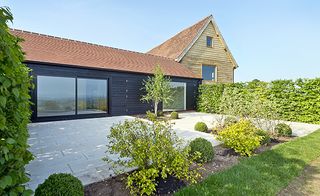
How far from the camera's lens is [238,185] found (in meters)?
3.12

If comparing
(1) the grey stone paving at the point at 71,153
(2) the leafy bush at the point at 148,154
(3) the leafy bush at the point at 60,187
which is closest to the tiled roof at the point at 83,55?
(1) the grey stone paving at the point at 71,153

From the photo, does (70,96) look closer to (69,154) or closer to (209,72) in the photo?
(69,154)

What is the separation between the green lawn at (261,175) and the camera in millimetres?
2959

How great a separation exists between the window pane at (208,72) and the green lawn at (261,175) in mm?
14143

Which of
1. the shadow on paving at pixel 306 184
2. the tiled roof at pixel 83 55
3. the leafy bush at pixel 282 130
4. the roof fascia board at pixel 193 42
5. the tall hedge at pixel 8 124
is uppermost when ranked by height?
the roof fascia board at pixel 193 42

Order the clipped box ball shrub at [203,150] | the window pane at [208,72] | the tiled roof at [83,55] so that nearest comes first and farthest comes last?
the clipped box ball shrub at [203,150]
the tiled roof at [83,55]
the window pane at [208,72]

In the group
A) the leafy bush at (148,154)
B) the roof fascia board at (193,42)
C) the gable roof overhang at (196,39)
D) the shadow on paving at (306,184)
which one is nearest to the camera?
the leafy bush at (148,154)

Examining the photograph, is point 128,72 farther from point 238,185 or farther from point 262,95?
point 238,185

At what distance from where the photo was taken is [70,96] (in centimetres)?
966

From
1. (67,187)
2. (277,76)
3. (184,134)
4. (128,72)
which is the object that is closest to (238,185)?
(67,187)

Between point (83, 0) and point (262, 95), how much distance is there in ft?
39.4

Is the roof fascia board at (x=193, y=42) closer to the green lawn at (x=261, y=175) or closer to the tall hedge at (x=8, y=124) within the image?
the green lawn at (x=261, y=175)

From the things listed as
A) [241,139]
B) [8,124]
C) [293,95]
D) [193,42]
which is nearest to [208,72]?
[193,42]

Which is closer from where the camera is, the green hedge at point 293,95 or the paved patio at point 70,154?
the paved patio at point 70,154
